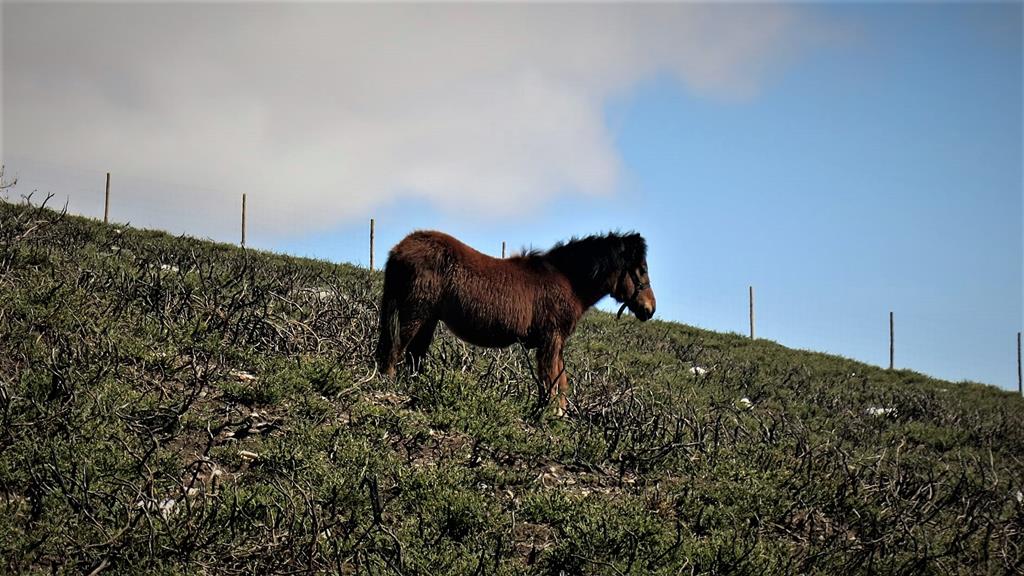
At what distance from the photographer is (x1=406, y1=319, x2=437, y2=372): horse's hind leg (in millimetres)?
8344

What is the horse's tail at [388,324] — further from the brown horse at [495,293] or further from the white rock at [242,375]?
the white rock at [242,375]

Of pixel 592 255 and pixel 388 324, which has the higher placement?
pixel 592 255

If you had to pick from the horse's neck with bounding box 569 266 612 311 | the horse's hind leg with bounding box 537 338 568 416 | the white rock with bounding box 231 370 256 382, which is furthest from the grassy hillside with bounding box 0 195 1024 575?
the horse's neck with bounding box 569 266 612 311

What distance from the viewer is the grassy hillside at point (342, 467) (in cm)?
522

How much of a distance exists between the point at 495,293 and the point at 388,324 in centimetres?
111

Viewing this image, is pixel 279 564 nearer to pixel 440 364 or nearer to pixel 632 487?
pixel 632 487

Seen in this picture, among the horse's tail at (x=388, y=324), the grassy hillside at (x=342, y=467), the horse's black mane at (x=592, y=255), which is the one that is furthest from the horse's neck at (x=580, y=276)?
the horse's tail at (x=388, y=324)

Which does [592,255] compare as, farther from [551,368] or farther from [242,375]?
[242,375]

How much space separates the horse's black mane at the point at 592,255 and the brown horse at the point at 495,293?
0.04 feet

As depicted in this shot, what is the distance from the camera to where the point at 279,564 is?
507 cm

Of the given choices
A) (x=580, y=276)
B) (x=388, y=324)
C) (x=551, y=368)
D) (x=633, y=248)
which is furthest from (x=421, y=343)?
(x=633, y=248)

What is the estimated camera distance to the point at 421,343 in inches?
334

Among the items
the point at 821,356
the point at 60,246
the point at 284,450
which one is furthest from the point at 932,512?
the point at 821,356

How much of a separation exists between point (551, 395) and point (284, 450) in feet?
10.0
